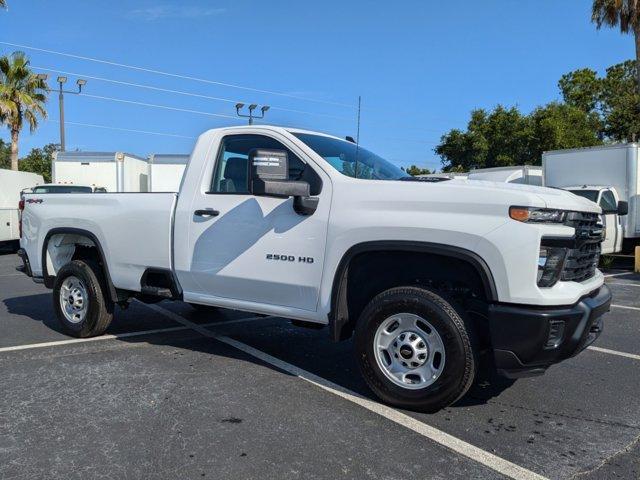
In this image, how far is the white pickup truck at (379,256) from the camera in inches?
142

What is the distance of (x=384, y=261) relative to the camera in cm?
426

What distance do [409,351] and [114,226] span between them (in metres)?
3.31

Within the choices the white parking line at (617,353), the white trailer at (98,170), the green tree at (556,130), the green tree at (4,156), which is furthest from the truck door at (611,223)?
the green tree at (4,156)

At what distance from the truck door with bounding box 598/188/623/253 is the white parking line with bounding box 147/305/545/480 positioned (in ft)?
32.7

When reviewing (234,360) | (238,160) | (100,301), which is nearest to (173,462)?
(234,360)

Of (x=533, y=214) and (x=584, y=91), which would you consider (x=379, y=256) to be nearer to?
(x=533, y=214)

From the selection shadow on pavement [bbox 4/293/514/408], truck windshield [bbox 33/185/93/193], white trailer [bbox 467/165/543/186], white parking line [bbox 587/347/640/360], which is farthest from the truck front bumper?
truck windshield [bbox 33/185/93/193]

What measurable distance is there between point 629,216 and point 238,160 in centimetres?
1226

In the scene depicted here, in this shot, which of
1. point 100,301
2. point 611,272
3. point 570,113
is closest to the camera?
point 100,301

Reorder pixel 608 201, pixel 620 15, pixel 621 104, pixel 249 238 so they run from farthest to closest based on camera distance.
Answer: pixel 621 104 < pixel 620 15 < pixel 608 201 < pixel 249 238

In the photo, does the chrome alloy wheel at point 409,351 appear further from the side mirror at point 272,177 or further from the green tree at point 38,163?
the green tree at point 38,163

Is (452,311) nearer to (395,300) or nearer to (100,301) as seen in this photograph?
(395,300)

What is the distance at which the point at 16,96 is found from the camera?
28.2 m

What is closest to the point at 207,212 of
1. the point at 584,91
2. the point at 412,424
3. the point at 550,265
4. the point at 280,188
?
the point at 280,188
